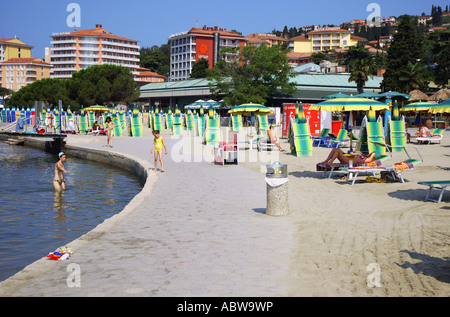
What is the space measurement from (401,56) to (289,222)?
52759 mm

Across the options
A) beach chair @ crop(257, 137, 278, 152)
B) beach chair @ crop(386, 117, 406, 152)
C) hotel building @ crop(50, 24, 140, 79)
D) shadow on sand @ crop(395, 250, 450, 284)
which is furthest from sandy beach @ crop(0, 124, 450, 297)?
hotel building @ crop(50, 24, 140, 79)

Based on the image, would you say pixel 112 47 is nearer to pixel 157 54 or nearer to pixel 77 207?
pixel 157 54

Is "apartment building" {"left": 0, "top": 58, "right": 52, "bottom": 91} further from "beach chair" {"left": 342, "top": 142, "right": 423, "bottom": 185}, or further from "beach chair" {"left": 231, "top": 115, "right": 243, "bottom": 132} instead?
"beach chair" {"left": 342, "top": 142, "right": 423, "bottom": 185}

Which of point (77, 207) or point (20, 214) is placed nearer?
point (20, 214)

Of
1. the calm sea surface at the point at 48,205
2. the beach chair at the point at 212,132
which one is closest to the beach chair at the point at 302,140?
the calm sea surface at the point at 48,205

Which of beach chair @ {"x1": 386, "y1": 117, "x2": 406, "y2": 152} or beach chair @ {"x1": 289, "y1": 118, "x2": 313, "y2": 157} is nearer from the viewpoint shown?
beach chair @ {"x1": 289, "y1": 118, "x2": 313, "y2": 157}

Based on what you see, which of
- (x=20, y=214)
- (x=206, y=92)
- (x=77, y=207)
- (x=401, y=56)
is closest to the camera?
(x=20, y=214)

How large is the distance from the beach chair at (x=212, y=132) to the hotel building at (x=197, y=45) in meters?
114

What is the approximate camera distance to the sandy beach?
4613 millimetres

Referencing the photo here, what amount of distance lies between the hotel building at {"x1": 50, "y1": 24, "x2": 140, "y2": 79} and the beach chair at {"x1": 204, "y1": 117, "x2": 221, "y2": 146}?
13086 cm

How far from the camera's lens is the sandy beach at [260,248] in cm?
461

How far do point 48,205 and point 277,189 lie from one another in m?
6.30

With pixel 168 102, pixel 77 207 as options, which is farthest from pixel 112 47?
pixel 77 207
